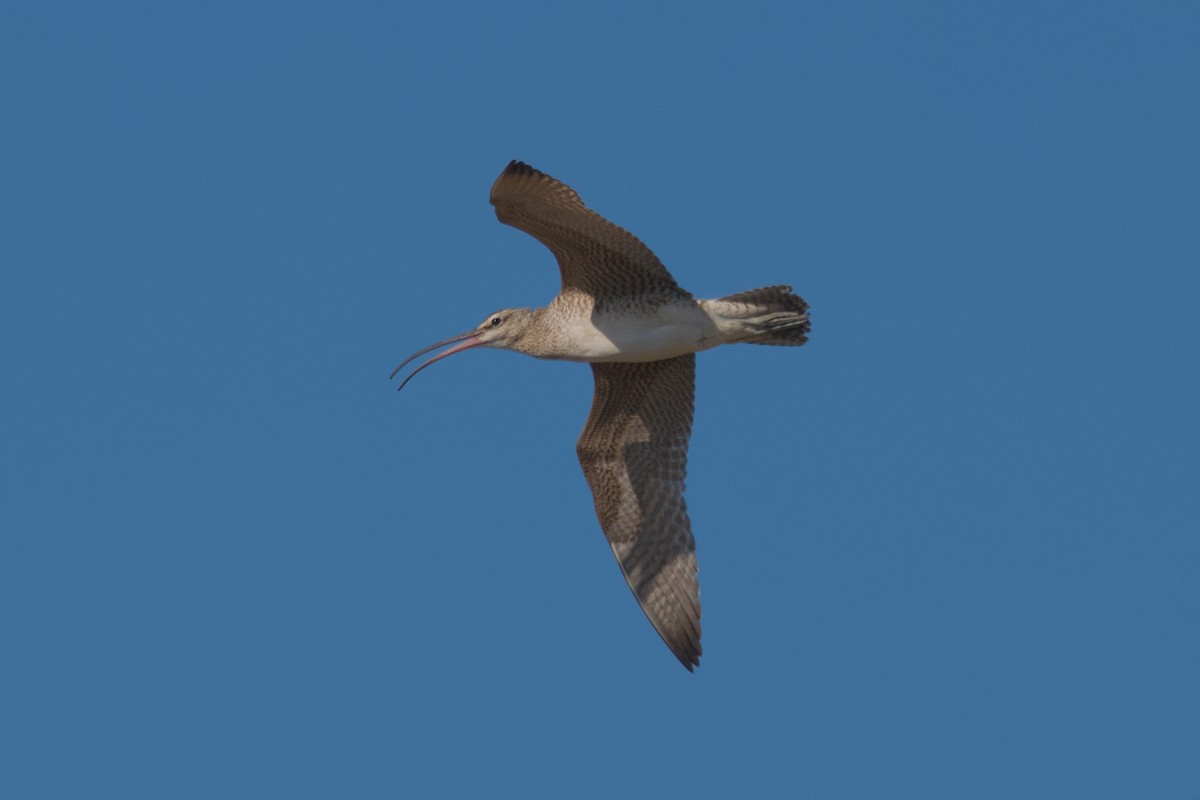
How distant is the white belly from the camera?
1466 cm

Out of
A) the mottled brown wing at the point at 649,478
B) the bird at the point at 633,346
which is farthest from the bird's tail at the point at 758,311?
the mottled brown wing at the point at 649,478

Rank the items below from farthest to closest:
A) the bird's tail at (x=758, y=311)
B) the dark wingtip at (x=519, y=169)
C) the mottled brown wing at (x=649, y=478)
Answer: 1. the mottled brown wing at (x=649, y=478)
2. the bird's tail at (x=758, y=311)
3. the dark wingtip at (x=519, y=169)

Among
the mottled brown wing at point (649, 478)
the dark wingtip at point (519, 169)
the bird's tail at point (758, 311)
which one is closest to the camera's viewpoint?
the dark wingtip at point (519, 169)

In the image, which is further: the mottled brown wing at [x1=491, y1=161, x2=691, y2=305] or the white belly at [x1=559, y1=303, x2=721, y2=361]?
the white belly at [x1=559, y1=303, x2=721, y2=361]

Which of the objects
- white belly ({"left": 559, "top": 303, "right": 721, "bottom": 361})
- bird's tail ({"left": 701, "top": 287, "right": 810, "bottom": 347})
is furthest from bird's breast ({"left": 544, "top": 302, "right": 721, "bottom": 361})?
bird's tail ({"left": 701, "top": 287, "right": 810, "bottom": 347})

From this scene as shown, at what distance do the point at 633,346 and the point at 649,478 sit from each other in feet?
6.48

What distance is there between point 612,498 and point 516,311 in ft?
7.05

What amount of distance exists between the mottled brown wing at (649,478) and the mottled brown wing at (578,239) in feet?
4.24

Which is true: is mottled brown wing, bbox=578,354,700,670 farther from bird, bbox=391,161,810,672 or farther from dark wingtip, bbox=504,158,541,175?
dark wingtip, bbox=504,158,541,175

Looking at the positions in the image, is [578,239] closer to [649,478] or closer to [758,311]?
[758,311]

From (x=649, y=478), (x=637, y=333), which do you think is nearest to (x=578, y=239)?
(x=637, y=333)

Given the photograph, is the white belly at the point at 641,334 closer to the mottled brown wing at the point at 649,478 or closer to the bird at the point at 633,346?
the bird at the point at 633,346

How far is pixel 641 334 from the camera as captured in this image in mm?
14727

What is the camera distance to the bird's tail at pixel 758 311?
48.0ft
